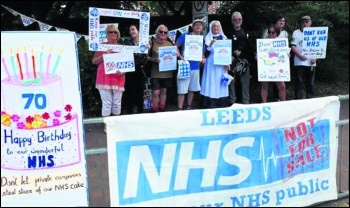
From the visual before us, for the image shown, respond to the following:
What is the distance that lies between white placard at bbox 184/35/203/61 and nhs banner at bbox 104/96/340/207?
3.15 m

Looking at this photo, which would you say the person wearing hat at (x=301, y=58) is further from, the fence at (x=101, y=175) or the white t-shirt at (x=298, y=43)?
the fence at (x=101, y=175)

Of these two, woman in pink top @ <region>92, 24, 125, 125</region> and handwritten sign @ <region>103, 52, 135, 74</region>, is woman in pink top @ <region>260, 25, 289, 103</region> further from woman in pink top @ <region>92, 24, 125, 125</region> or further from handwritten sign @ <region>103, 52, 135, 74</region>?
woman in pink top @ <region>92, 24, 125, 125</region>

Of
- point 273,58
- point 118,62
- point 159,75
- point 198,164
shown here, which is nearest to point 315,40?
point 273,58

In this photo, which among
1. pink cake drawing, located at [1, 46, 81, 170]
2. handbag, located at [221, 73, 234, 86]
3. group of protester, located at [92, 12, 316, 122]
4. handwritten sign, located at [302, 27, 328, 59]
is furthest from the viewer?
handwritten sign, located at [302, 27, 328, 59]

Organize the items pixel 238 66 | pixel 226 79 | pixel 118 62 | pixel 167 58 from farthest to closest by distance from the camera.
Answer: pixel 238 66 → pixel 226 79 → pixel 167 58 → pixel 118 62

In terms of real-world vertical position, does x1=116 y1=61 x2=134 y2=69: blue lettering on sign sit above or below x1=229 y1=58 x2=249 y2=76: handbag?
above

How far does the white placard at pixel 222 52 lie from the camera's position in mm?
7051

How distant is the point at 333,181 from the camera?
4273 mm

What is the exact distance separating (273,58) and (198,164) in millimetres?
4465

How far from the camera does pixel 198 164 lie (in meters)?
3.57

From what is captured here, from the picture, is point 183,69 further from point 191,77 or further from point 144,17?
point 144,17

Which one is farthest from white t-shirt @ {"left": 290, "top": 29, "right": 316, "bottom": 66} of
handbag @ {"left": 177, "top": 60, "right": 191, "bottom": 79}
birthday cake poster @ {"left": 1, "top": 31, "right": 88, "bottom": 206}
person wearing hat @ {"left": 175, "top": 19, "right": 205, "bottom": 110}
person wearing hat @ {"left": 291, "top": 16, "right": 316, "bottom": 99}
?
birthday cake poster @ {"left": 1, "top": 31, "right": 88, "bottom": 206}

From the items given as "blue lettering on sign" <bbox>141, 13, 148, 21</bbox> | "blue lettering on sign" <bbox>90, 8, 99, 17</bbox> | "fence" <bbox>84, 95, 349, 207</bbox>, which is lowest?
"fence" <bbox>84, 95, 349, 207</bbox>

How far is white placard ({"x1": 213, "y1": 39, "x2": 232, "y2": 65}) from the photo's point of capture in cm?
705
